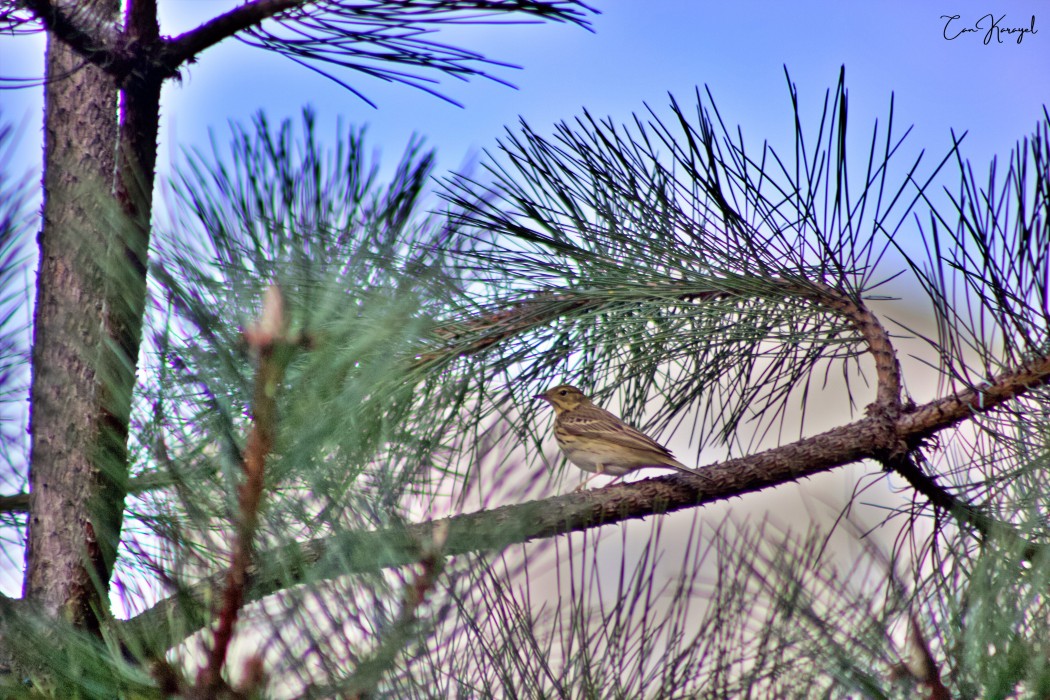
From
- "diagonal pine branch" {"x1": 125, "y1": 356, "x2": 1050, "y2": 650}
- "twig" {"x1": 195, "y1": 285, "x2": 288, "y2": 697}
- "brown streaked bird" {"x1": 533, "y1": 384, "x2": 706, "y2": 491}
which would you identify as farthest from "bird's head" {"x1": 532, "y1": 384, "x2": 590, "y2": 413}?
"twig" {"x1": 195, "y1": 285, "x2": 288, "y2": 697}

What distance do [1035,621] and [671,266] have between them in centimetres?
85

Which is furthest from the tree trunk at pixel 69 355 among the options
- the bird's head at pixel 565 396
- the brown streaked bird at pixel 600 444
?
the brown streaked bird at pixel 600 444

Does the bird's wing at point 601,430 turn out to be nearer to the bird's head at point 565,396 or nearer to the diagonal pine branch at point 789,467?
the bird's head at point 565,396

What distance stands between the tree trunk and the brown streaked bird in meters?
1.05

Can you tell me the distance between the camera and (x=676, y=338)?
5.52ft

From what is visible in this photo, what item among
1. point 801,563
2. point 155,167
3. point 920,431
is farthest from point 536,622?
point 155,167

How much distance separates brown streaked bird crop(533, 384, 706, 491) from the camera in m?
2.42

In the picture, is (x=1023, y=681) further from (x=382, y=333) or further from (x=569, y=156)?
(x=569, y=156)

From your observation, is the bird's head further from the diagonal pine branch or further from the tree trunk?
the tree trunk

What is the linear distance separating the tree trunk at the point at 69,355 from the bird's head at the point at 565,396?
2.52ft

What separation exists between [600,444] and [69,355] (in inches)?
61.5

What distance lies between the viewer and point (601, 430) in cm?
269

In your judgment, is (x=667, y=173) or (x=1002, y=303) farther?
(x=667, y=173)

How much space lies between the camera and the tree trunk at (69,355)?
58.7 inches
